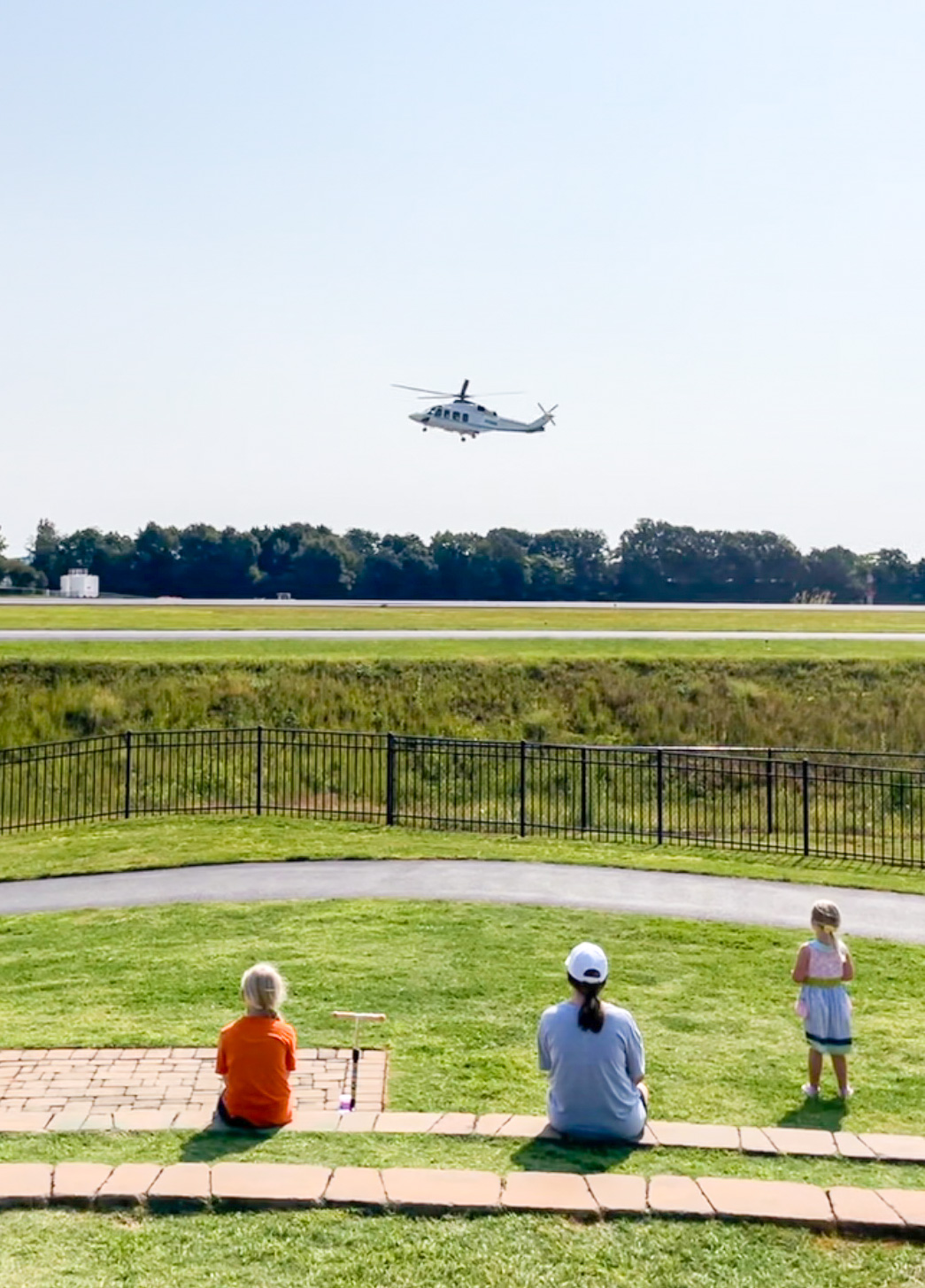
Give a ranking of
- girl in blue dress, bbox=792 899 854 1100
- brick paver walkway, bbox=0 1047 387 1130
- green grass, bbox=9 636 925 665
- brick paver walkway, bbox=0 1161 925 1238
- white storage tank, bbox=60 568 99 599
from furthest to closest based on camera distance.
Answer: white storage tank, bbox=60 568 99 599, green grass, bbox=9 636 925 665, girl in blue dress, bbox=792 899 854 1100, brick paver walkway, bbox=0 1047 387 1130, brick paver walkway, bbox=0 1161 925 1238

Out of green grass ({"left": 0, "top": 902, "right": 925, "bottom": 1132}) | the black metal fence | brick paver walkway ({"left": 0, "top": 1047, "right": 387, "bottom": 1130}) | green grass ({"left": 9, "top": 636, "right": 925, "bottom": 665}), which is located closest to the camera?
brick paver walkway ({"left": 0, "top": 1047, "right": 387, "bottom": 1130})

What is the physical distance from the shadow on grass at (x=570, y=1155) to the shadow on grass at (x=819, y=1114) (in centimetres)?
115

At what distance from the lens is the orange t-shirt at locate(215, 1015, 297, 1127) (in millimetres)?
6562

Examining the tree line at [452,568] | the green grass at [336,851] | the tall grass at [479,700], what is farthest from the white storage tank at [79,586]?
→ the green grass at [336,851]

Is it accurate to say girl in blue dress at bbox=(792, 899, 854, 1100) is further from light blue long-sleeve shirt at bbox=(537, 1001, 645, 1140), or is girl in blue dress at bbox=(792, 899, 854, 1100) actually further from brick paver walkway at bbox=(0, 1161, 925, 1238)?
brick paver walkway at bbox=(0, 1161, 925, 1238)

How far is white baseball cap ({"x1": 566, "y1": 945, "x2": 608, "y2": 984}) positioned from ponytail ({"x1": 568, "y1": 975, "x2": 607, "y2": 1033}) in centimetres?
2

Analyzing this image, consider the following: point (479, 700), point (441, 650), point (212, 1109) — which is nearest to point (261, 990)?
point (212, 1109)

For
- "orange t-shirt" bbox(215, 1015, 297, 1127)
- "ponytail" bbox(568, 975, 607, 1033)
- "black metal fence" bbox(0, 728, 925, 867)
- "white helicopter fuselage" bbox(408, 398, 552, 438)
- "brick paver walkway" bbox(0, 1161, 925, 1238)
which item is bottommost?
"black metal fence" bbox(0, 728, 925, 867)

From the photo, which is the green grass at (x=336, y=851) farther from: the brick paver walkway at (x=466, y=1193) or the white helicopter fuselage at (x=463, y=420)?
the white helicopter fuselage at (x=463, y=420)

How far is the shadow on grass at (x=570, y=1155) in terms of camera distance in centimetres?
603

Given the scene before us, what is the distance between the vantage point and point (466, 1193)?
5570 mm

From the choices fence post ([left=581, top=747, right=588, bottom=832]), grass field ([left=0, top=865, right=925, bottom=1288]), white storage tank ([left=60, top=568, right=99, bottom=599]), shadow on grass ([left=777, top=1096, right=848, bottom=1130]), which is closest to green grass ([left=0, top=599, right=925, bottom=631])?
white storage tank ([left=60, top=568, right=99, bottom=599])

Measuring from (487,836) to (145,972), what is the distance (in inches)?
A: 307

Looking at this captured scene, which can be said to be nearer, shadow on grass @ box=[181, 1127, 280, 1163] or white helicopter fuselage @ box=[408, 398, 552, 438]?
shadow on grass @ box=[181, 1127, 280, 1163]
